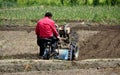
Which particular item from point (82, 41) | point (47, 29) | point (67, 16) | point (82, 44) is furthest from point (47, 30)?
point (67, 16)

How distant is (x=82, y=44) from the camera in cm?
2097

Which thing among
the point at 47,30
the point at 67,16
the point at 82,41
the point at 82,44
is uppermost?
the point at 47,30

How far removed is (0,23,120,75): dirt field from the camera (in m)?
13.5

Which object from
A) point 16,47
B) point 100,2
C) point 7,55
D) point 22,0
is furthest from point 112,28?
point 22,0

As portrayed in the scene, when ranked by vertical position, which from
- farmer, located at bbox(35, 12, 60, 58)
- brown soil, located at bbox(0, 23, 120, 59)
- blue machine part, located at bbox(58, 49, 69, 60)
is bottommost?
brown soil, located at bbox(0, 23, 120, 59)

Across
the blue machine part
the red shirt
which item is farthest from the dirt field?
the red shirt

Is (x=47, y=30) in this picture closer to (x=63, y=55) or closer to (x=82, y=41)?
(x=63, y=55)

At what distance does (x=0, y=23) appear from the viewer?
105 ft

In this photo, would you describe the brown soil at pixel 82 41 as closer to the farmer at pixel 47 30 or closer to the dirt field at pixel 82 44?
the dirt field at pixel 82 44

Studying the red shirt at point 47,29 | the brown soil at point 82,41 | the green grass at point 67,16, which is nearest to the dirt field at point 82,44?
the brown soil at point 82,41

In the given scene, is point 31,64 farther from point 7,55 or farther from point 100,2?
point 100,2

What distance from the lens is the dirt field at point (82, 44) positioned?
1353 cm

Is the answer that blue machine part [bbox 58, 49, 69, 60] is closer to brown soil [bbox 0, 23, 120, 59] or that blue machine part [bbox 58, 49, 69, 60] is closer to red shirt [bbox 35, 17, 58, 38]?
red shirt [bbox 35, 17, 58, 38]

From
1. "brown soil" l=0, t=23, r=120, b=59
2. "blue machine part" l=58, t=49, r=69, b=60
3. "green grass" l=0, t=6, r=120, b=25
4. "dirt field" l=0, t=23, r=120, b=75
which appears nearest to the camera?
"dirt field" l=0, t=23, r=120, b=75
